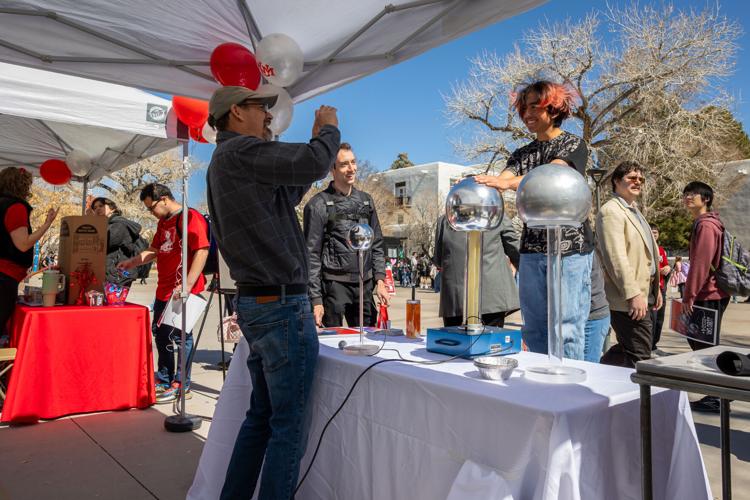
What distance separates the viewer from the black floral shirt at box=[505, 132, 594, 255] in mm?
2158

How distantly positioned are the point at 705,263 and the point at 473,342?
3.04 metres

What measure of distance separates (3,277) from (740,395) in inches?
178

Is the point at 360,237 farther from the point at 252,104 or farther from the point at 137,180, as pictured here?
the point at 137,180

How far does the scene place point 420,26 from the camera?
329 cm

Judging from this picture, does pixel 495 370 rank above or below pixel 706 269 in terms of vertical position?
below

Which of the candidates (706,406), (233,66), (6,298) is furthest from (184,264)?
(706,406)

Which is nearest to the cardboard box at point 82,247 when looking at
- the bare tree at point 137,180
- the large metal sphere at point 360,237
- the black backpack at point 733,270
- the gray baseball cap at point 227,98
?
the gray baseball cap at point 227,98

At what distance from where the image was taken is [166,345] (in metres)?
4.51

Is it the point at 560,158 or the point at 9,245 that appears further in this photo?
the point at 9,245

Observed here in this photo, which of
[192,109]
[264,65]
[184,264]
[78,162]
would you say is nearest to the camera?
[264,65]

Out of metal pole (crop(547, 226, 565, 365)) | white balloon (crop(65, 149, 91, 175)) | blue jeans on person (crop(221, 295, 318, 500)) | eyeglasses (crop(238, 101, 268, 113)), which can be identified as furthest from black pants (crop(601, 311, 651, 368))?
white balloon (crop(65, 149, 91, 175))

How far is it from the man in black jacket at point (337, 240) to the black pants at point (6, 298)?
246 cm

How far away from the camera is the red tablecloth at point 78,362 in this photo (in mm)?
3697

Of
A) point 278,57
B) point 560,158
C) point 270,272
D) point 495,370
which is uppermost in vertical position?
point 278,57
